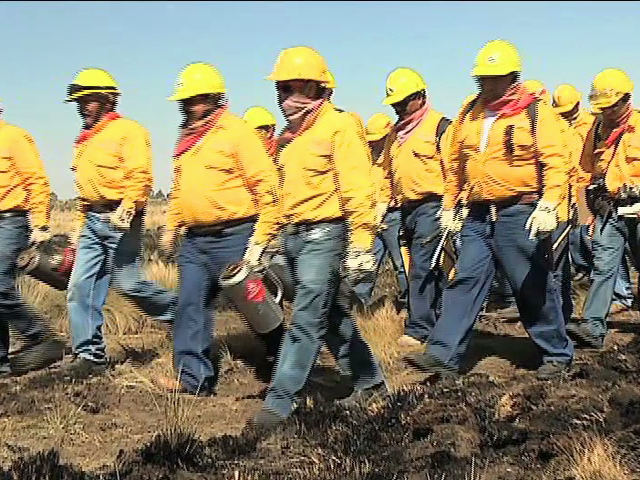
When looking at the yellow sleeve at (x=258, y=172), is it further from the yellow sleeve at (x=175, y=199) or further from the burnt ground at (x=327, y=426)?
the burnt ground at (x=327, y=426)

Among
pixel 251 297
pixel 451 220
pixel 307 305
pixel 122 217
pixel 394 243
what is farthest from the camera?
pixel 394 243

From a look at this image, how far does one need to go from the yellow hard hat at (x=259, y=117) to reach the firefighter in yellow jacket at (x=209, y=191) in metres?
3.99

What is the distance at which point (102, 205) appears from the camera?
301 inches

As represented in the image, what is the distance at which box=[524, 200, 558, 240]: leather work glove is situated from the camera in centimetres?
638

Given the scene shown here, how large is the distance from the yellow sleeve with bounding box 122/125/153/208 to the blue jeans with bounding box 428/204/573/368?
2466 millimetres

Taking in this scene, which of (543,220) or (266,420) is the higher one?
(543,220)

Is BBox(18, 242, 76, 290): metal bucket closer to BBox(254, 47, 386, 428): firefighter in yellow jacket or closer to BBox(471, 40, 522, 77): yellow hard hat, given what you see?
BBox(254, 47, 386, 428): firefighter in yellow jacket

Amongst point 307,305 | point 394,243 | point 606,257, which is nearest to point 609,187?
point 606,257

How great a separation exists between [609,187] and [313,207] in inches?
138

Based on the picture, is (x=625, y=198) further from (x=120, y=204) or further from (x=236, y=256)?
(x=120, y=204)

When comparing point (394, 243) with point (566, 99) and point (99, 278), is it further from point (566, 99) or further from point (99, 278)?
point (99, 278)

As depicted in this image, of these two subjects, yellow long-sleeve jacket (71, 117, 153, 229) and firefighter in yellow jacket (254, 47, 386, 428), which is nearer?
firefighter in yellow jacket (254, 47, 386, 428)

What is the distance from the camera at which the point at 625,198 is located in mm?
8312

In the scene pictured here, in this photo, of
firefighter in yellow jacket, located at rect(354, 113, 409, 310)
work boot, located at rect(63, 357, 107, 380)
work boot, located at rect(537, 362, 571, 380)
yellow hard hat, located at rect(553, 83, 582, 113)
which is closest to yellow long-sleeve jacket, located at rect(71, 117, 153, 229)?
work boot, located at rect(63, 357, 107, 380)
